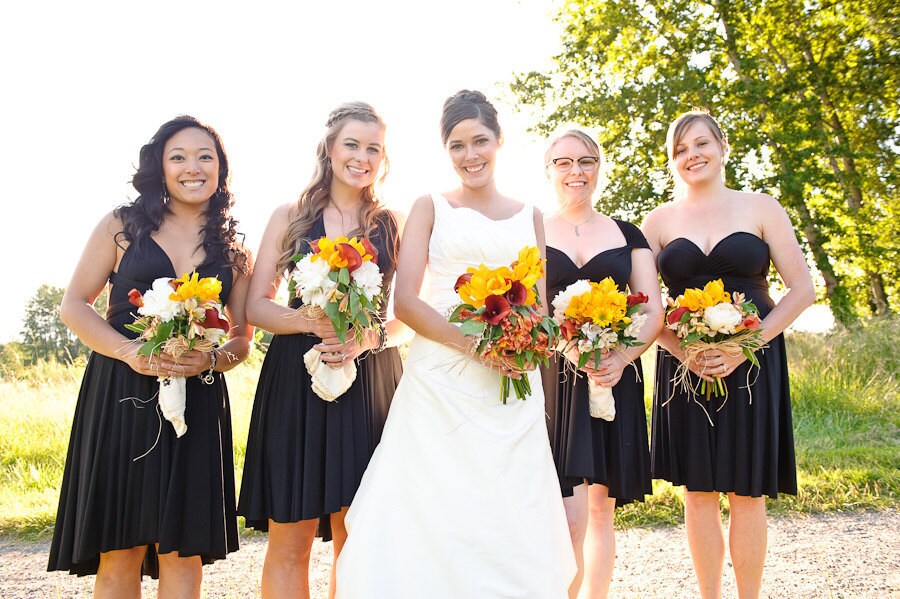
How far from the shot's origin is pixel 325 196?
412 cm

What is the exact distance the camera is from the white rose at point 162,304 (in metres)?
3.30

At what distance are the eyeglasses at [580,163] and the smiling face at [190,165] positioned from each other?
198 cm

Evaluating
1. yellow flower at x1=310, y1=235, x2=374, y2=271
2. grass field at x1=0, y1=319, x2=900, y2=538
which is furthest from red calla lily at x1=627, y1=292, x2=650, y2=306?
grass field at x1=0, y1=319, x2=900, y2=538

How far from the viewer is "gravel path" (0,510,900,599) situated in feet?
17.1

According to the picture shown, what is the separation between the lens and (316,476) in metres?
3.69

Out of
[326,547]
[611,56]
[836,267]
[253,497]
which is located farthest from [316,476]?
[836,267]

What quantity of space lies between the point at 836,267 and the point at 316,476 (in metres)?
18.9

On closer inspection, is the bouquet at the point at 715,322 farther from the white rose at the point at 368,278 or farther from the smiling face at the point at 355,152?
the smiling face at the point at 355,152

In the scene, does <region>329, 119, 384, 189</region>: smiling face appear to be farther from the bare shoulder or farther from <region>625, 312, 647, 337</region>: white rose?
the bare shoulder

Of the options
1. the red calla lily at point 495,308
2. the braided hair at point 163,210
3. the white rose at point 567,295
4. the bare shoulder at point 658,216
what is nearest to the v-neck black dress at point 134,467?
the braided hair at point 163,210

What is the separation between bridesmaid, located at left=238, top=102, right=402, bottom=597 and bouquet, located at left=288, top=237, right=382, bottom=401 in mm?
236

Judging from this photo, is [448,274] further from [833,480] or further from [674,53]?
[674,53]

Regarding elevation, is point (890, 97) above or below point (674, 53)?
below

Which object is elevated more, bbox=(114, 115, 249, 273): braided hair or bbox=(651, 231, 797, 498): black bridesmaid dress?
bbox=(114, 115, 249, 273): braided hair
